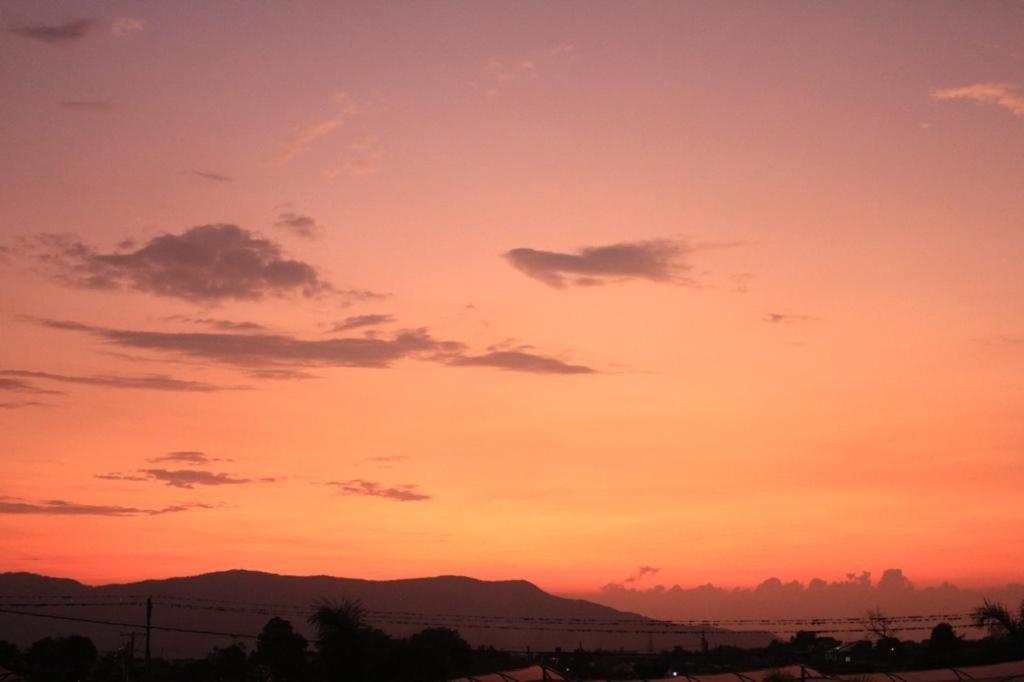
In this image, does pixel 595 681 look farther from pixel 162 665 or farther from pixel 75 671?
pixel 162 665

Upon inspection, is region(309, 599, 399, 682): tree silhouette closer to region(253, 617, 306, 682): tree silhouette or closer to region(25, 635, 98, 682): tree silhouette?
region(253, 617, 306, 682): tree silhouette

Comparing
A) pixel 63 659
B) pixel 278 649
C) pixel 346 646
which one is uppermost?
pixel 346 646

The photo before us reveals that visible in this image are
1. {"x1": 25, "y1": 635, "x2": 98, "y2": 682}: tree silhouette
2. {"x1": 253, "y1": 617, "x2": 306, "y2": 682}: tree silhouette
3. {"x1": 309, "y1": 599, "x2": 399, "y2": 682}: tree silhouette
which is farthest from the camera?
{"x1": 25, "y1": 635, "x2": 98, "y2": 682}: tree silhouette

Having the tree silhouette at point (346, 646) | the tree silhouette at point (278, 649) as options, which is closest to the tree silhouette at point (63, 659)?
the tree silhouette at point (278, 649)

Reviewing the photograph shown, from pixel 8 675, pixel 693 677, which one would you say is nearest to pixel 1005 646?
pixel 693 677

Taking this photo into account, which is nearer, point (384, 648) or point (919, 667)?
point (384, 648)

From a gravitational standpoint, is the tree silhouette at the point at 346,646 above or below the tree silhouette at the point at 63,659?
above

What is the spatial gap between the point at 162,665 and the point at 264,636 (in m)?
19.7

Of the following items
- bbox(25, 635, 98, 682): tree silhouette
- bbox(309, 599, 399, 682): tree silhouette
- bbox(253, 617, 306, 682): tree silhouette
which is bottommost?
bbox(25, 635, 98, 682): tree silhouette

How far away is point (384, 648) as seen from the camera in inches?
1481

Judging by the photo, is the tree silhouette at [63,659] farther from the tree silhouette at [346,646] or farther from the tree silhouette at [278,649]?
the tree silhouette at [346,646]

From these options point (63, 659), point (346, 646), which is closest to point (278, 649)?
point (63, 659)

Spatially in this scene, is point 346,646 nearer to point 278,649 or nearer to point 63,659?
point 278,649

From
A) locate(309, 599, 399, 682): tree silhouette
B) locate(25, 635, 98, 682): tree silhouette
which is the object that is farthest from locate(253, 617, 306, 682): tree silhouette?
locate(309, 599, 399, 682): tree silhouette
